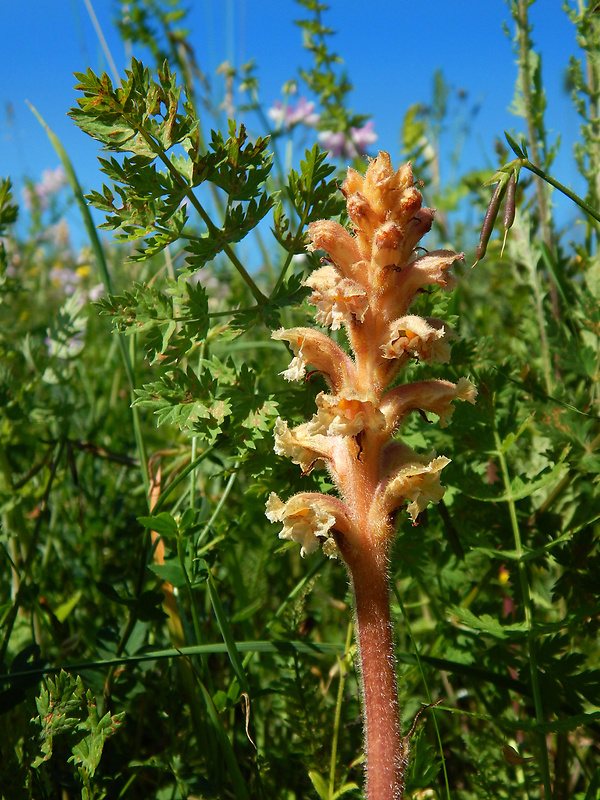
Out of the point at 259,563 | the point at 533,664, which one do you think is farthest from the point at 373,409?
the point at 259,563

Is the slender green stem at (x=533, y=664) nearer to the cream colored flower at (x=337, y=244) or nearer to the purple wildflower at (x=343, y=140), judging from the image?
the cream colored flower at (x=337, y=244)

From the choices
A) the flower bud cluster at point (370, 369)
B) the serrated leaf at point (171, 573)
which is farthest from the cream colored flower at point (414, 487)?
the serrated leaf at point (171, 573)

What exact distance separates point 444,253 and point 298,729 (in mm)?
1156

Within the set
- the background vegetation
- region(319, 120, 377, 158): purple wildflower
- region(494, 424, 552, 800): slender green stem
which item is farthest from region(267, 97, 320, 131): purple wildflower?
region(494, 424, 552, 800): slender green stem

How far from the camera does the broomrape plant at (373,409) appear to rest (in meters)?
1.16

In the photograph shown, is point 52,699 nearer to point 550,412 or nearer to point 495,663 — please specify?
point 495,663

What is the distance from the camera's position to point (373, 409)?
1164mm

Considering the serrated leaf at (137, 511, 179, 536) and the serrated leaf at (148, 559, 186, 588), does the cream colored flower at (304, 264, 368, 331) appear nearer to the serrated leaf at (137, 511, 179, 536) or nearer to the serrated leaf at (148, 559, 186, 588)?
the serrated leaf at (137, 511, 179, 536)

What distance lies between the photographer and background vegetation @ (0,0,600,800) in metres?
1.47

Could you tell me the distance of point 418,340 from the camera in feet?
3.87

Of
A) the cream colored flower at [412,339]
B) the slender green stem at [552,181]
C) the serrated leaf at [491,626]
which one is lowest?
the serrated leaf at [491,626]

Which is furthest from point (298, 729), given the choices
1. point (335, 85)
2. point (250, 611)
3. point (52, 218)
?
point (52, 218)

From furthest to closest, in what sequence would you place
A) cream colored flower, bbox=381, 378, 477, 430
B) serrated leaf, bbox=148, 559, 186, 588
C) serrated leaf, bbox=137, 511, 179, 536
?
serrated leaf, bbox=148, 559, 186, 588
serrated leaf, bbox=137, 511, 179, 536
cream colored flower, bbox=381, 378, 477, 430

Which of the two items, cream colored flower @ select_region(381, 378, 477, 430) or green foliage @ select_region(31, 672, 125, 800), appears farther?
green foliage @ select_region(31, 672, 125, 800)
